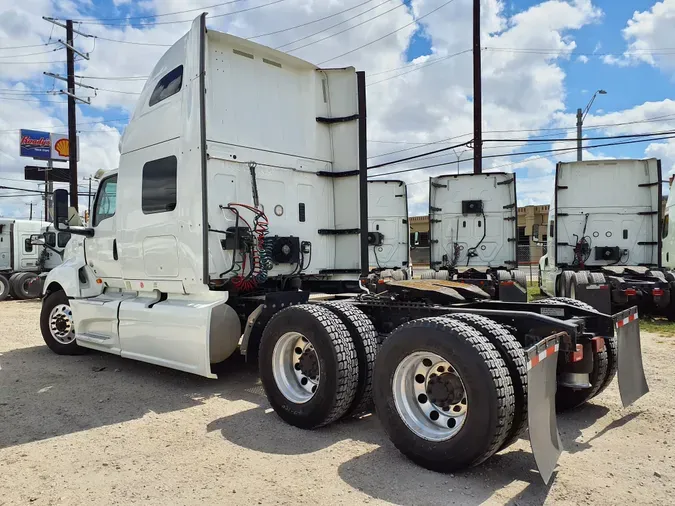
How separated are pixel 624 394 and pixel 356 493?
2576mm

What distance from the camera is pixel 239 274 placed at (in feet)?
20.1

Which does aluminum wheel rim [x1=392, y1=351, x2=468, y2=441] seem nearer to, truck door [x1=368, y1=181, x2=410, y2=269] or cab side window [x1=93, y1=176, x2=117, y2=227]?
cab side window [x1=93, y1=176, x2=117, y2=227]

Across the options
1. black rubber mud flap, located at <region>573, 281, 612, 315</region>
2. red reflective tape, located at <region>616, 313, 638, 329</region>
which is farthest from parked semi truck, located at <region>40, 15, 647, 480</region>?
black rubber mud flap, located at <region>573, 281, 612, 315</region>

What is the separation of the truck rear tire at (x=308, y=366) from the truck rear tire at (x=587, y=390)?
1.95m

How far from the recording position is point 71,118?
22875mm

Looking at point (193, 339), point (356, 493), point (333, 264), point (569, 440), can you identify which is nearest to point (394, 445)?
point (356, 493)

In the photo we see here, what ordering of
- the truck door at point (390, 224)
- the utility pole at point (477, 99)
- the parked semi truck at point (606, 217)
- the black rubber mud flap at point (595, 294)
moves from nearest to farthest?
the black rubber mud flap at point (595, 294) → the parked semi truck at point (606, 217) → the truck door at point (390, 224) → the utility pole at point (477, 99)

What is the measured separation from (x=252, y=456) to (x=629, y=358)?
3264 mm

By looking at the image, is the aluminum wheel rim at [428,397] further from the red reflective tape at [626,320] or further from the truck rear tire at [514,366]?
the red reflective tape at [626,320]

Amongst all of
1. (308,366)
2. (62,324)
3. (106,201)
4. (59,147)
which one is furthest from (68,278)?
(59,147)

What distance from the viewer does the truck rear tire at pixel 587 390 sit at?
4.77 m

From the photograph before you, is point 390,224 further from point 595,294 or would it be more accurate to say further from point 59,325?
point 59,325

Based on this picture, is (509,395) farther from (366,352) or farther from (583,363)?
(366,352)

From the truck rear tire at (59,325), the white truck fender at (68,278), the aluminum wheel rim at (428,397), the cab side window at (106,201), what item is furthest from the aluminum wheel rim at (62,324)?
the aluminum wheel rim at (428,397)
